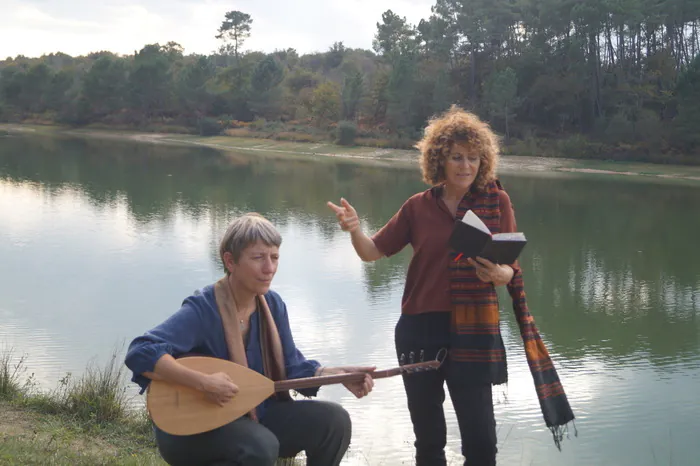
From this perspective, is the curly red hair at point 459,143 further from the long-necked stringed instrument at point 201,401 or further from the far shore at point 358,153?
the far shore at point 358,153

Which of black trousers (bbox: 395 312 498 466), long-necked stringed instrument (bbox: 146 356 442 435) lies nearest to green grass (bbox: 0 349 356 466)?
black trousers (bbox: 395 312 498 466)

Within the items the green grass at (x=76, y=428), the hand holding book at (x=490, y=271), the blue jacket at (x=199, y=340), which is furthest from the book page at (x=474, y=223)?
the green grass at (x=76, y=428)

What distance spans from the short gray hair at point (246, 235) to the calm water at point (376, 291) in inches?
100

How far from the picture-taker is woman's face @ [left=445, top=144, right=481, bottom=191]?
2939mm

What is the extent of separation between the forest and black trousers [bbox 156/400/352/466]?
3180 centimetres

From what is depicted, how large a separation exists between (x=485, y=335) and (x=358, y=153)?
3701 cm

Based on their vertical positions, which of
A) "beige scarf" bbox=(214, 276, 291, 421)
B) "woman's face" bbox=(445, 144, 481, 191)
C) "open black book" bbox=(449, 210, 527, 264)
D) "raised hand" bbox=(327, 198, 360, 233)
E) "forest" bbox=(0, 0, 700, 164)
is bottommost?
"beige scarf" bbox=(214, 276, 291, 421)

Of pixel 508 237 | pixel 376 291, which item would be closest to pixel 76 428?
pixel 508 237

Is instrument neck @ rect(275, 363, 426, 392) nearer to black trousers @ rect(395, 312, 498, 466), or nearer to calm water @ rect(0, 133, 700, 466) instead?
black trousers @ rect(395, 312, 498, 466)

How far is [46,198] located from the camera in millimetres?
18703

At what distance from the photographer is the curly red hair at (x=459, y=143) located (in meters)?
2.96

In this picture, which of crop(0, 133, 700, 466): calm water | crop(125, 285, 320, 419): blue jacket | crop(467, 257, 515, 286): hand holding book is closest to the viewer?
crop(125, 285, 320, 419): blue jacket

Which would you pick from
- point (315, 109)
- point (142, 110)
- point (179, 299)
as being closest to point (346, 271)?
point (179, 299)

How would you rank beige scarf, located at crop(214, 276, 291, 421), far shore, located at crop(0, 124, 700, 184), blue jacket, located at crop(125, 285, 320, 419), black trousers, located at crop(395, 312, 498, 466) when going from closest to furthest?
blue jacket, located at crop(125, 285, 320, 419) < beige scarf, located at crop(214, 276, 291, 421) < black trousers, located at crop(395, 312, 498, 466) < far shore, located at crop(0, 124, 700, 184)
